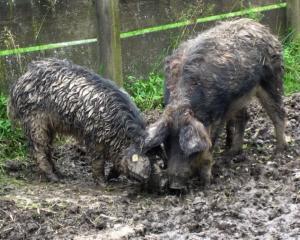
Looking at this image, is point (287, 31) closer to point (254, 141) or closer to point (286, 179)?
point (254, 141)

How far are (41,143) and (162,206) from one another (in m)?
1.68

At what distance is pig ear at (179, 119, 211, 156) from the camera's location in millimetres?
6543

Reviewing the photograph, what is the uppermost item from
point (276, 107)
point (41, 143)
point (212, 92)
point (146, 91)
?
point (212, 92)

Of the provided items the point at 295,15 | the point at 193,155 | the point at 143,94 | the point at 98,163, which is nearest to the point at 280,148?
the point at 193,155

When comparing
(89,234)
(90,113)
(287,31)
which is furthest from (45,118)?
(287,31)

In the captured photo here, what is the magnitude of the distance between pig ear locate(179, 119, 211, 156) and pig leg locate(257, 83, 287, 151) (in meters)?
1.38

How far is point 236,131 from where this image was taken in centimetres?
800

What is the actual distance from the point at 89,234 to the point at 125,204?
76 cm

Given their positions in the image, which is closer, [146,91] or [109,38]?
[109,38]

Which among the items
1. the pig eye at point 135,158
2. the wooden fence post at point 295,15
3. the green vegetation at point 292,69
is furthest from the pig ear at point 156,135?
the wooden fence post at point 295,15

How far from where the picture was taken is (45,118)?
7363 mm

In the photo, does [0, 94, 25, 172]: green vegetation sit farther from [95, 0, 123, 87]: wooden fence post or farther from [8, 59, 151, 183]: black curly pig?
[95, 0, 123, 87]: wooden fence post

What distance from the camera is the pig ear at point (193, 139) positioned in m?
6.54

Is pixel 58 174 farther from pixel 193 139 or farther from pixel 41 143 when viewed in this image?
pixel 193 139
